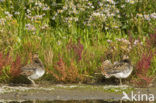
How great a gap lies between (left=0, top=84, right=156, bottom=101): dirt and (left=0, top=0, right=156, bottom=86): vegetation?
1.08 ft

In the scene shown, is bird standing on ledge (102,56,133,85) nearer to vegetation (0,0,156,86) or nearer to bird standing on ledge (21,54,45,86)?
vegetation (0,0,156,86)

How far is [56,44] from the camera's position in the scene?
11141 millimetres

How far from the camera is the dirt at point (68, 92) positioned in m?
8.59

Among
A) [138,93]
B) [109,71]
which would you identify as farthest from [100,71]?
[138,93]

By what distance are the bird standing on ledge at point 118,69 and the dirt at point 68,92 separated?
0.91 ft

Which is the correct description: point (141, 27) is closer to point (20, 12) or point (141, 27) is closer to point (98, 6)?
point (98, 6)

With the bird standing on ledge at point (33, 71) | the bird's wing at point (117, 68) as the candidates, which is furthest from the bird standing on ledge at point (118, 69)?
the bird standing on ledge at point (33, 71)

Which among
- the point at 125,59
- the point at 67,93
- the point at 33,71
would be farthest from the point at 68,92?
the point at 125,59

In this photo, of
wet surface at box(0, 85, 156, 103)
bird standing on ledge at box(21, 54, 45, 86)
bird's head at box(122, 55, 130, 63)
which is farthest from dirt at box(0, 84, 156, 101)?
bird's head at box(122, 55, 130, 63)

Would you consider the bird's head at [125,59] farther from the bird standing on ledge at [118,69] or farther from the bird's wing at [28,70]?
the bird's wing at [28,70]

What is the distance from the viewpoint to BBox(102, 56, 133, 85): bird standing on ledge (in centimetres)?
897

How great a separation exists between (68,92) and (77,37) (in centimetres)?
368

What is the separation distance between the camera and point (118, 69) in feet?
29.5

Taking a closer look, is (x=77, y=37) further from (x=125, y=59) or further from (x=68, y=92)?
(x=68, y=92)
